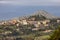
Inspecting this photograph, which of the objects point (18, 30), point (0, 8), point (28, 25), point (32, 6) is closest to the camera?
point (18, 30)

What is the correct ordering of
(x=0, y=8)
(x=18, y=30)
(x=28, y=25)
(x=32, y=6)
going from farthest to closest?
(x=32, y=6)
(x=0, y=8)
(x=28, y=25)
(x=18, y=30)

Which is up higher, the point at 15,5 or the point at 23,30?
the point at 15,5

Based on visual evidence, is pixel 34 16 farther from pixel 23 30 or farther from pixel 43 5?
pixel 43 5

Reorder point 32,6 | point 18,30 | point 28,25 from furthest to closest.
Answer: point 32,6
point 28,25
point 18,30

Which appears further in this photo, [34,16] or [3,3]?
[3,3]

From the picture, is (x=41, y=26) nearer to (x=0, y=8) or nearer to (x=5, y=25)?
(x=5, y=25)

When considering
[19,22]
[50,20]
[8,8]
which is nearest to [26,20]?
[19,22]

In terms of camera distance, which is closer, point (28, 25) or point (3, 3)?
point (28, 25)

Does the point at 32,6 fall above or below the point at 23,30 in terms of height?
above

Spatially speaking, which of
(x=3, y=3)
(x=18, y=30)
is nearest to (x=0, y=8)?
(x=3, y=3)
